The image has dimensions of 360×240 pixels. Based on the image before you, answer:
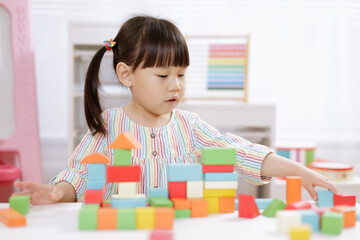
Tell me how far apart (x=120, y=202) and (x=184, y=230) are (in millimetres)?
116

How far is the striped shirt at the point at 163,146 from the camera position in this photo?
1012mm

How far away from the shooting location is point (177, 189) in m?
0.72

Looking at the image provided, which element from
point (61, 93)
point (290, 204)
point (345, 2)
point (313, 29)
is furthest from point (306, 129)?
point (290, 204)

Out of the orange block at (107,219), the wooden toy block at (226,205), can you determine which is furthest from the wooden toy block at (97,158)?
the wooden toy block at (226,205)

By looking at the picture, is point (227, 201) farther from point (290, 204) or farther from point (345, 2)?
point (345, 2)

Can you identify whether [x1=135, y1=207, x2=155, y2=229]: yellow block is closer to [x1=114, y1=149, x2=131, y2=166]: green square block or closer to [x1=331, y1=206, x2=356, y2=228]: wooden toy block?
[x1=114, y1=149, x2=131, y2=166]: green square block

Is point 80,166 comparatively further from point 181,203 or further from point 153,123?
point 181,203

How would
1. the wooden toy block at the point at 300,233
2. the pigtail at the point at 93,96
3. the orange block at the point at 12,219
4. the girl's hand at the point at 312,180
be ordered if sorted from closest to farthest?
the wooden toy block at the point at 300,233 < the orange block at the point at 12,219 < the girl's hand at the point at 312,180 < the pigtail at the point at 93,96

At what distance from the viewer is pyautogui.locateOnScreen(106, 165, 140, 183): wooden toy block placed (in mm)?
691

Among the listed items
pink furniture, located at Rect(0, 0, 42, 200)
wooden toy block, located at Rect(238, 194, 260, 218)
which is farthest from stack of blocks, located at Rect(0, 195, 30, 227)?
pink furniture, located at Rect(0, 0, 42, 200)

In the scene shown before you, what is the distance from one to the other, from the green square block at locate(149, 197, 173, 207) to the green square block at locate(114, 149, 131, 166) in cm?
7

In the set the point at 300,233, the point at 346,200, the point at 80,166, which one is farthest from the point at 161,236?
the point at 80,166

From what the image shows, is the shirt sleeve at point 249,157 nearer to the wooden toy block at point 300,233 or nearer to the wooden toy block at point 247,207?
the wooden toy block at point 247,207

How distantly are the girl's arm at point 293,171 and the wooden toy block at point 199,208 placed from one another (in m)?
0.26
